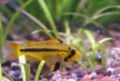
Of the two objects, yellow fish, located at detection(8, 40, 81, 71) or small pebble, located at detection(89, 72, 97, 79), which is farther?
small pebble, located at detection(89, 72, 97, 79)

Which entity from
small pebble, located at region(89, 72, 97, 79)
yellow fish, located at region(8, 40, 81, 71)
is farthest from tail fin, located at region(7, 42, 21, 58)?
small pebble, located at region(89, 72, 97, 79)

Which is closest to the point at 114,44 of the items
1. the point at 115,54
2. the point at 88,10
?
the point at 88,10

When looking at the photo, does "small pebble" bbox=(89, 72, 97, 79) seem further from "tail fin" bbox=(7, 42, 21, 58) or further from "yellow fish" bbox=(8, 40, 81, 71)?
"tail fin" bbox=(7, 42, 21, 58)

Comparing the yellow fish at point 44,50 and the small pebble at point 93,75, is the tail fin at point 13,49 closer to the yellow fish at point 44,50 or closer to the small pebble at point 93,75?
the yellow fish at point 44,50

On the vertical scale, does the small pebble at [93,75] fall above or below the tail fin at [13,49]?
below

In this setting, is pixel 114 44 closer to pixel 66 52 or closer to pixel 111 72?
pixel 111 72

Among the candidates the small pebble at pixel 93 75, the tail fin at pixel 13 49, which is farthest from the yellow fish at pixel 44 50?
A: the small pebble at pixel 93 75

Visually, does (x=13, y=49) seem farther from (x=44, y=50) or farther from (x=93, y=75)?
(x=93, y=75)

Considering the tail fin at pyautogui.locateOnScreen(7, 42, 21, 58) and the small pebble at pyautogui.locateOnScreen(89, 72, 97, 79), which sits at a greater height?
the tail fin at pyautogui.locateOnScreen(7, 42, 21, 58)
